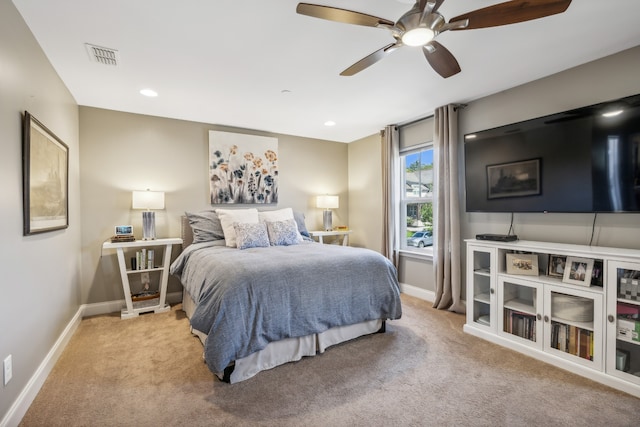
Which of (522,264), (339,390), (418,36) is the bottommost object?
(339,390)

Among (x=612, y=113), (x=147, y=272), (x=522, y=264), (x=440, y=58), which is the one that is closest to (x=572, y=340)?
(x=522, y=264)

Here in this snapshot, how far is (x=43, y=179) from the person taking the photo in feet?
6.95

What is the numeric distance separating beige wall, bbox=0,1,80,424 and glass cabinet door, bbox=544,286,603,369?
3.47 metres

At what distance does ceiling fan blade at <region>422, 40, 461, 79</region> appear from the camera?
1815 millimetres

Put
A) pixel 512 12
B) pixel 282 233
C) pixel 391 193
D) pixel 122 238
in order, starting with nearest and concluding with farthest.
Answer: pixel 512 12
pixel 122 238
pixel 282 233
pixel 391 193

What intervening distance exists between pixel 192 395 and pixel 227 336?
0.42 metres

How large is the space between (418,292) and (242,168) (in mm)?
2985

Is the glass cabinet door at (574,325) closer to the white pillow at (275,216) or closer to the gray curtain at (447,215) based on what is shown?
the gray curtain at (447,215)

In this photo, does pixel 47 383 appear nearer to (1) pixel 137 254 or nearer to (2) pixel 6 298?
(2) pixel 6 298

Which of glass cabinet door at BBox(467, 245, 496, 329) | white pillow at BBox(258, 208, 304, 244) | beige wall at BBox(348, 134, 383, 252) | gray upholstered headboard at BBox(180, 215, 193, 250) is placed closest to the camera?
glass cabinet door at BBox(467, 245, 496, 329)

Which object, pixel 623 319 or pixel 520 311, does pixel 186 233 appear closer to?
pixel 520 311

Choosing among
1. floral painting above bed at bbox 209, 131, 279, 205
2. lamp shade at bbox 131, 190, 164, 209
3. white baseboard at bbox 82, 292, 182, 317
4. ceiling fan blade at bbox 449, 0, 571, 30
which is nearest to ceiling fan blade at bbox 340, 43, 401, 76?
ceiling fan blade at bbox 449, 0, 571, 30

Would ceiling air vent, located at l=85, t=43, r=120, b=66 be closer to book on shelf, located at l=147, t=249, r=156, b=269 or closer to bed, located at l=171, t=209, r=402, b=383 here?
bed, located at l=171, t=209, r=402, b=383

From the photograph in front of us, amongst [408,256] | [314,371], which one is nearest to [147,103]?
[314,371]
